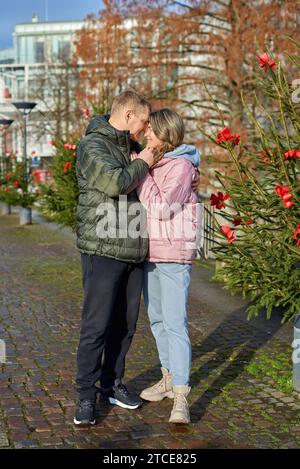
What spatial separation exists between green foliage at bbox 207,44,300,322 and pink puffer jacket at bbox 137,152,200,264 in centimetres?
142

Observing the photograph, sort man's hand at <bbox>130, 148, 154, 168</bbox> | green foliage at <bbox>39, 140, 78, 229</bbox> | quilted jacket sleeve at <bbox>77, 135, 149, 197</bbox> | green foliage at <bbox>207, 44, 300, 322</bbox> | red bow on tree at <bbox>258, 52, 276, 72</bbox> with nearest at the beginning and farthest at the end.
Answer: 1. quilted jacket sleeve at <bbox>77, 135, 149, 197</bbox>
2. man's hand at <bbox>130, 148, 154, 168</bbox>
3. red bow on tree at <bbox>258, 52, 276, 72</bbox>
4. green foliage at <bbox>207, 44, 300, 322</bbox>
5. green foliage at <bbox>39, 140, 78, 229</bbox>

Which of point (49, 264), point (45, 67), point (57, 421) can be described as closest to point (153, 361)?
point (57, 421)

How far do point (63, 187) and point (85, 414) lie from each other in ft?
31.5

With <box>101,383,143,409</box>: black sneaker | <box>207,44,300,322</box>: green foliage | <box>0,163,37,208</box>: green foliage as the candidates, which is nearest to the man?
<box>101,383,143,409</box>: black sneaker

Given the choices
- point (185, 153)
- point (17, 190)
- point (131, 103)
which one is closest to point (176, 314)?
point (185, 153)

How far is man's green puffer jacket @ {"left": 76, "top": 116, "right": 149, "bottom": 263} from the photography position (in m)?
4.23

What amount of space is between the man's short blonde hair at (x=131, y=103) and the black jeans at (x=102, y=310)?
874mm

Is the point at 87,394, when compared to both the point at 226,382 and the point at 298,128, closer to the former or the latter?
the point at 226,382

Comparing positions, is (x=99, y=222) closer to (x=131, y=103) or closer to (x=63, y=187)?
(x=131, y=103)

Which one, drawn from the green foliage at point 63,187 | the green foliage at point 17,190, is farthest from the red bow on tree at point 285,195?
the green foliage at point 17,190

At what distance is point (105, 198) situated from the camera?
14.2 feet

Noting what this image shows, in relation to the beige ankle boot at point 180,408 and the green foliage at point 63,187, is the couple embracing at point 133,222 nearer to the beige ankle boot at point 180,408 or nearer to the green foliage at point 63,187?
the beige ankle boot at point 180,408

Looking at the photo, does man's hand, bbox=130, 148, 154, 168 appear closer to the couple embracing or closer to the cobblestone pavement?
the couple embracing

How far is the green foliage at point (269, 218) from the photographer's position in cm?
600
